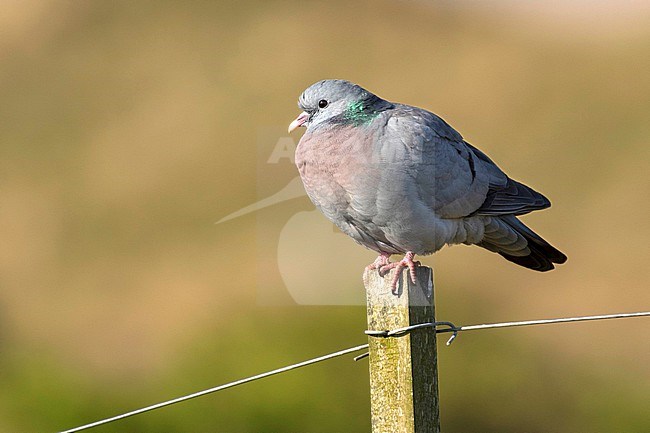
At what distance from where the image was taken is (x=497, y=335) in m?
6.44

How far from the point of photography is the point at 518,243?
3646 millimetres

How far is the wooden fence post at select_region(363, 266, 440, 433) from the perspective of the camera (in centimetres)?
211

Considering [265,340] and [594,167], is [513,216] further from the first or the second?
[594,167]

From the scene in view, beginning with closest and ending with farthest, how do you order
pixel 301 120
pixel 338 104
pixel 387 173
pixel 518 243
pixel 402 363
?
1. pixel 402 363
2. pixel 387 173
3. pixel 338 104
4. pixel 301 120
5. pixel 518 243

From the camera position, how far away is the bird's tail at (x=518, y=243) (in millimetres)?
3594

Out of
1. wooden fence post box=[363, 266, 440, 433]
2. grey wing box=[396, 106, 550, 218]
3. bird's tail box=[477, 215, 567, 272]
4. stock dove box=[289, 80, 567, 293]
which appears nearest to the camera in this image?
wooden fence post box=[363, 266, 440, 433]

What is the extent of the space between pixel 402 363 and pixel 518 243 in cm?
164

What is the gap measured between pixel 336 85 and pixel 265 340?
9.46 feet

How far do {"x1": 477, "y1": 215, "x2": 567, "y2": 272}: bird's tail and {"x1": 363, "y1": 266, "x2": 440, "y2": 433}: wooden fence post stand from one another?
57.2 inches

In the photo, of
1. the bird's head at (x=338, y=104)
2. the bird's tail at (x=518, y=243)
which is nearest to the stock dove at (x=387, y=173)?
the bird's head at (x=338, y=104)

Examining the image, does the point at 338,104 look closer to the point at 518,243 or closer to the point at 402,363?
the point at 518,243

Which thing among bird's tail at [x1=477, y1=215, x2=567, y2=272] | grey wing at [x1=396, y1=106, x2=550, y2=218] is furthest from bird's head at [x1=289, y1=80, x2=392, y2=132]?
bird's tail at [x1=477, y1=215, x2=567, y2=272]

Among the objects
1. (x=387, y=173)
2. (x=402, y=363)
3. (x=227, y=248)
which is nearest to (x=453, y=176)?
(x=387, y=173)

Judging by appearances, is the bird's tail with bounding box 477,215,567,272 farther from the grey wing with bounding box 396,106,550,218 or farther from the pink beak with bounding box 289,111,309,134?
the pink beak with bounding box 289,111,309,134
